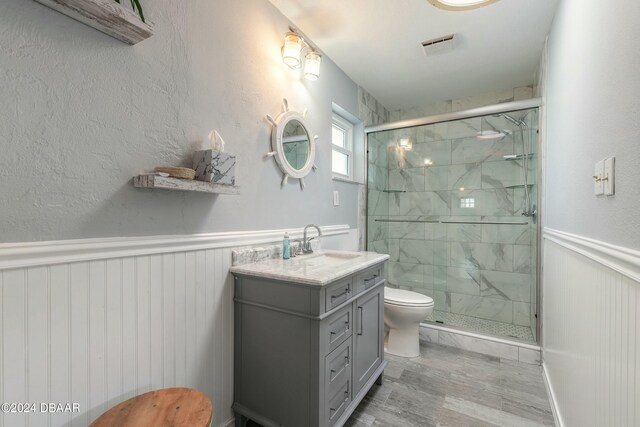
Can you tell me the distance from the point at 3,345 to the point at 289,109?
1.70 meters

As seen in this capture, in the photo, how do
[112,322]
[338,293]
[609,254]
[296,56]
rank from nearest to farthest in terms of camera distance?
[609,254], [112,322], [338,293], [296,56]

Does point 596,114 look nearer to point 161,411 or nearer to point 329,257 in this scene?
point 329,257

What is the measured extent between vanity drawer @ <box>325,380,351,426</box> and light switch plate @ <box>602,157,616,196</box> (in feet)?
4.36

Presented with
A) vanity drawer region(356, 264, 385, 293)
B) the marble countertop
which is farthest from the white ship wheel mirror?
vanity drawer region(356, 264, 385, 293)

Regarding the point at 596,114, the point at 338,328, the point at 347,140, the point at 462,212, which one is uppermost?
the point at 347,140

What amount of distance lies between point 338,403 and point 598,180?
4.67 feet

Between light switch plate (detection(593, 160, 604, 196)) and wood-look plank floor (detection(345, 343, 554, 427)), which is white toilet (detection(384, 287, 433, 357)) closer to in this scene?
wood-look plank floor (detection(345, 343, 554, 427))

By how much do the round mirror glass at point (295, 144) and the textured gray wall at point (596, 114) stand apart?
1.48 m

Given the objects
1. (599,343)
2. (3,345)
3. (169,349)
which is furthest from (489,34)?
(3,345)

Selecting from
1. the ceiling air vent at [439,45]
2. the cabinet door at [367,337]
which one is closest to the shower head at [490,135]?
the ceiling air vent at [439,45]

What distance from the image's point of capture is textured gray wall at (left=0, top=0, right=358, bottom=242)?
Result: 88 centimetres

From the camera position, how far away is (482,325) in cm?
276

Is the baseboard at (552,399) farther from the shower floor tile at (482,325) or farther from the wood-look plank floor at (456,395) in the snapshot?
the shower floor tile at (482,325)

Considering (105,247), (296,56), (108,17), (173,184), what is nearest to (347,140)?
(296,56)
